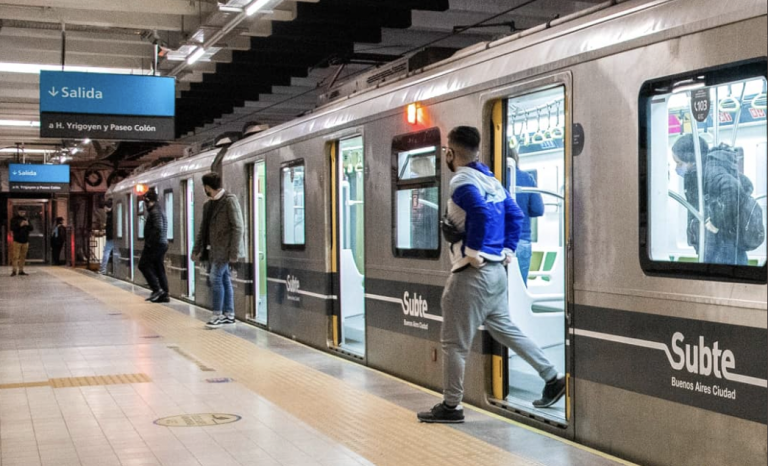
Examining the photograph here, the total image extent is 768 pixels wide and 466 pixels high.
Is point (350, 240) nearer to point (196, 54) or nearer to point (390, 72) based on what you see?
point (390, 72)

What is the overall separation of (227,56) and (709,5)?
34.9 feet

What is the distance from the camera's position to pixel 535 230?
26.2ft

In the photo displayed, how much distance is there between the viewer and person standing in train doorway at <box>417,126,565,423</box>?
18.2 feet

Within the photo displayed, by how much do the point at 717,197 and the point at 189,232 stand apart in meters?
12.6

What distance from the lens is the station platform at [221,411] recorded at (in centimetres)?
515

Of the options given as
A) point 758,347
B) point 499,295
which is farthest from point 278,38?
point 758,347

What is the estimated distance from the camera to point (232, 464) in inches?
198

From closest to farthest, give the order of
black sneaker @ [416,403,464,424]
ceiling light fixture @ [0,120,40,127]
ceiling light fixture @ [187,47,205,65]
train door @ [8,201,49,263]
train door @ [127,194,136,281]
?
black sneaker @ [416,403,464,424], ceiling light fixture @ [187,47,205,65], ceiling light fixture @ [0,120,40,127], train door @ [127,194,136,281], train door @ [8,201,49,263]

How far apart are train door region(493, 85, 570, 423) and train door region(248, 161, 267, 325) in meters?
4.93

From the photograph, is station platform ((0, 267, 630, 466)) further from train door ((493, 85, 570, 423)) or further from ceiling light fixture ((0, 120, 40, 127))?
Answer: ceiling light fixture ((0, 120, 40, 127))

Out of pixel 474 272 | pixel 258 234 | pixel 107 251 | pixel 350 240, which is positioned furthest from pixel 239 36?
pixel 107 251

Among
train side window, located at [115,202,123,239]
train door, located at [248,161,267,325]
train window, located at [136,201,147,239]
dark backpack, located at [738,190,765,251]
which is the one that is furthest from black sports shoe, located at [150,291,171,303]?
dark backpack, located at [738,190,765,251]

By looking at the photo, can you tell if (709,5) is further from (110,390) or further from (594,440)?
(110,390)

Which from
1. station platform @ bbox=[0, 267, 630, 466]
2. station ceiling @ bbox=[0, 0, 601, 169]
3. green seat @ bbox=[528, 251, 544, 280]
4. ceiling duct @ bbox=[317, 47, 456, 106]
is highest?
station ceiling @ bbox=[0, 0, 601, 169]
